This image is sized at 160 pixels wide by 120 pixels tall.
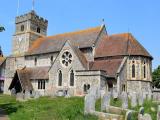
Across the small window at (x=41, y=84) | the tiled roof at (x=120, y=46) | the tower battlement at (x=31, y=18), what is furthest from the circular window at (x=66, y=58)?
the tower battlement at (x=31, y=18)

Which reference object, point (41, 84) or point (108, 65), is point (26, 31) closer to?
point (41, 84)

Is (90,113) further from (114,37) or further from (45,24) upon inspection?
(45,24)

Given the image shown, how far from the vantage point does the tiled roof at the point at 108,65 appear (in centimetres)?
3435

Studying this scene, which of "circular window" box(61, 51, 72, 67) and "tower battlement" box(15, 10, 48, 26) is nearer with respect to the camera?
"circular window" box(61, 51, 72, 67)

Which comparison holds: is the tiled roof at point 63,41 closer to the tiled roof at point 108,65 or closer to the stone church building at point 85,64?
the stone church building at point 85,64

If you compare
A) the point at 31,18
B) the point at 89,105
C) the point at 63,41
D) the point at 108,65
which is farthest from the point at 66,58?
the point at 89,105

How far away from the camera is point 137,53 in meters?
36.3

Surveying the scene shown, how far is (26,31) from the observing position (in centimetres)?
4875

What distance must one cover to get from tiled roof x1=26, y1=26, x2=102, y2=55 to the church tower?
4.48 ft

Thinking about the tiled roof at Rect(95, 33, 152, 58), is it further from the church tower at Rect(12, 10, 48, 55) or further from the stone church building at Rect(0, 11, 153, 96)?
the church tower at Rect(12, 10, 48, 55)

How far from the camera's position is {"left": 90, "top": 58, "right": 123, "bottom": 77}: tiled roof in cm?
3435

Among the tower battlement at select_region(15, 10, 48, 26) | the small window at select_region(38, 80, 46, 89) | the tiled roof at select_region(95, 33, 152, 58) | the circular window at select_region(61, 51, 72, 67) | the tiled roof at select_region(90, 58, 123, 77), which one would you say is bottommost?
the small window at select_region(38, 80, 46, 89)

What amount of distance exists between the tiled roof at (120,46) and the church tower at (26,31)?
14.6 meters

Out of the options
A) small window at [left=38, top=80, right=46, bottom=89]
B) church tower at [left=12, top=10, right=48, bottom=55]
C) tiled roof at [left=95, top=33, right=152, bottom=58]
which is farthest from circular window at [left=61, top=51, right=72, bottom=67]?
church tower at [left=12, top=10, right=48, bottom=55]
